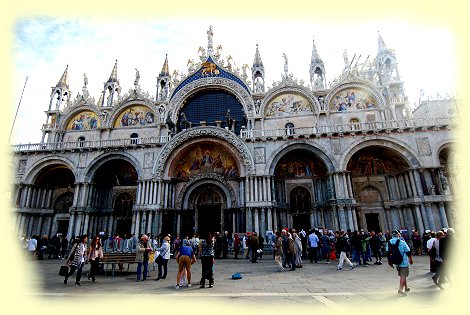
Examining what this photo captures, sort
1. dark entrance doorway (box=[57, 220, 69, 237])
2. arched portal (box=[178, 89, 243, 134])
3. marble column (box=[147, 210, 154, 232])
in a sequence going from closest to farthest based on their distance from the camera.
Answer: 1. marble column (box=[147, 210, 154, 232])
2. dark entrance doorway (box=[57, 220, 69, 237])
3. arched portal (box=[178, 89, 243, 134])

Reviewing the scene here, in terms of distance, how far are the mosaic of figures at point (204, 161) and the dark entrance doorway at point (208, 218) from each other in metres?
3.11

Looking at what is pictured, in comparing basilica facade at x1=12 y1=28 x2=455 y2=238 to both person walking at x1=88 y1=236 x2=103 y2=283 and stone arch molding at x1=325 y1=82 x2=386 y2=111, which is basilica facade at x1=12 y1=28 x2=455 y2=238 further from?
person walking at x1=88 y1=236 x2=103 y2=283

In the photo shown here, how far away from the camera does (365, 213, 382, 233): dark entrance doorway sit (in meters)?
21.3

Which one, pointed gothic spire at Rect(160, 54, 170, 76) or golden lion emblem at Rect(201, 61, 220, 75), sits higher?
pointed gothic spire at Rect(160, 54, 170, 76)

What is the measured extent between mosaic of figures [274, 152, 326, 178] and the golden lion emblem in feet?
36.9

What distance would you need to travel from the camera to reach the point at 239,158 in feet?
71.3

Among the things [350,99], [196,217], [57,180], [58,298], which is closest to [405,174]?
[350,99]

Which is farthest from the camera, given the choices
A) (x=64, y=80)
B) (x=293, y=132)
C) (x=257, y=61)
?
(x=64, y=80)

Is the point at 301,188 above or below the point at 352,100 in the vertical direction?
below

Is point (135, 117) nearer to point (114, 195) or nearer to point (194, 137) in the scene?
point (114, 195)

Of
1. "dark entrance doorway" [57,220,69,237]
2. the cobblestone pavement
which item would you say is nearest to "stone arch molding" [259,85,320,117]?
the cobblestone pavement

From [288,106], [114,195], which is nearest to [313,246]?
[288,106]

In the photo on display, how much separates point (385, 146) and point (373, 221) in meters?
6.16

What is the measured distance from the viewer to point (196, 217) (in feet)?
74.1
